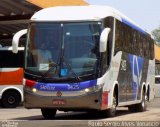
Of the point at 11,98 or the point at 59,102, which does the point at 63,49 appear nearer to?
the point at 59,102

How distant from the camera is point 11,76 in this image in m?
26.8

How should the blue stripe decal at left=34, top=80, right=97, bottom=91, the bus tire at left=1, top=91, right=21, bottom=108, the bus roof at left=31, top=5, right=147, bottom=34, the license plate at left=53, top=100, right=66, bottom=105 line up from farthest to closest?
the bus tire at left=1, top=91, right=21, bottom=108
the bus roof at left=31, top=5, right=147, bottom=34
the license plate at left=53, top=100, right=66, bottom=105
the blue stripe decal at left=34, top=80, right=97, bottom=91

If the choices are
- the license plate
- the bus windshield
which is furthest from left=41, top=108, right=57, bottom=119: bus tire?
the bus windshield

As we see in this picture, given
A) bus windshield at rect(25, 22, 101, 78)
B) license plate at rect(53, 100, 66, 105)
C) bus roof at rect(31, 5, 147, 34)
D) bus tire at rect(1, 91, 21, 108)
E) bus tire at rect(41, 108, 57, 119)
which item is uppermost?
bus roof at rect(31, 5, 147, 34)

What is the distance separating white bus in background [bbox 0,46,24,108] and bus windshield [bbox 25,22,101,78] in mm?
10175

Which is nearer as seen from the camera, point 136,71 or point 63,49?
point 63,49

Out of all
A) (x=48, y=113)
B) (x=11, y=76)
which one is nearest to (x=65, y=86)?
(x=48, y=113)

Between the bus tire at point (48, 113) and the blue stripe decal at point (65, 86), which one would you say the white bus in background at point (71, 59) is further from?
the bus tire at point (48, 113)

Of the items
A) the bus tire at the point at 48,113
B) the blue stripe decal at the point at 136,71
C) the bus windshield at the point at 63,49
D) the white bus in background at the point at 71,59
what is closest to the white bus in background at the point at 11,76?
the blue stripe decal at the point at 136,71

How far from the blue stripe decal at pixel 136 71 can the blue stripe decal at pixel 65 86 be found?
4678 millimetres

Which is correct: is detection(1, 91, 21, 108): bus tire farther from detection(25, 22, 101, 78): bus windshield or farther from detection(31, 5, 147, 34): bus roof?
detection(25, 22, 101, 78): bus windshield

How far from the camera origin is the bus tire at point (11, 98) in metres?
26.9

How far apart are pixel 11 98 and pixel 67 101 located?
11.2 m

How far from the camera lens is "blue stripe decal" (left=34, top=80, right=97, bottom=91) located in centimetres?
1602
